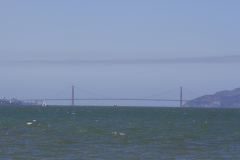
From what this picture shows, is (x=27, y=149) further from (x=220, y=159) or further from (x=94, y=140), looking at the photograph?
(x=220, y=159)

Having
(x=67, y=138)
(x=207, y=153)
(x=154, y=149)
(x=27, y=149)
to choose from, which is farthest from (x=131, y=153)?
(x=67, y=138)

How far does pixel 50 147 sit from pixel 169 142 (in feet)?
37.3

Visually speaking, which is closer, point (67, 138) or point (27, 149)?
point (27, 149)

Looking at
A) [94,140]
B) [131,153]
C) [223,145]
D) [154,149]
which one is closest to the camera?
[131,153]

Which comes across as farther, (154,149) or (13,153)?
(154,149)

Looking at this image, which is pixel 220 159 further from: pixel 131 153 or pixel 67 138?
pixel 67 138

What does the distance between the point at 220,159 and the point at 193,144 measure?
8.08m

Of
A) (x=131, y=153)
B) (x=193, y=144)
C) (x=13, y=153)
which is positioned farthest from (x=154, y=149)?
(x=13, y=153)

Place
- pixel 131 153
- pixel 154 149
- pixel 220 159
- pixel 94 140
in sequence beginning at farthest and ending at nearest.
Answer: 1. pixel 94 140
2. pixel 154 149
3. pixel 131 153
4. pixel 220 159

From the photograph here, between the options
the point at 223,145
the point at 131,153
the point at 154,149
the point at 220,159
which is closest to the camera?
the point at 220,159

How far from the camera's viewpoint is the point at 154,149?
33.1 m

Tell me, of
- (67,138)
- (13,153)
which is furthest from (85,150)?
(67,138)

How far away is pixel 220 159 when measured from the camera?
28.8m

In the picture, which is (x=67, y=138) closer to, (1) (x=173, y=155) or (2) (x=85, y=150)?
(2) (x=85, y=150)
